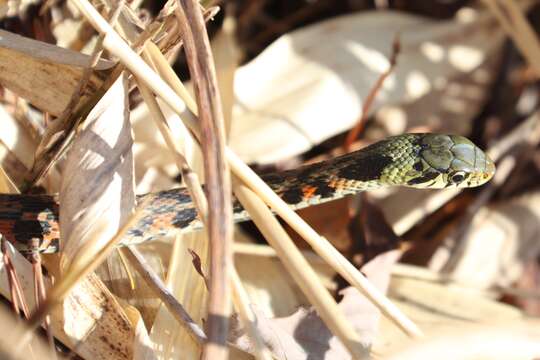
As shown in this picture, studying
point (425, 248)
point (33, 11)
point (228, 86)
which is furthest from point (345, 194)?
point (33, 11)

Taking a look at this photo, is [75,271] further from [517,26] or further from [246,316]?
[517,26]

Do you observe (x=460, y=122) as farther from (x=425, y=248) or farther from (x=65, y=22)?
(x=65, y=22)

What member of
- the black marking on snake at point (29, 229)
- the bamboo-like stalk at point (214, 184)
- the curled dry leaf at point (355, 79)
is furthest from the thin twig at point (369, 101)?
the black marking on snake at point (29, 229)

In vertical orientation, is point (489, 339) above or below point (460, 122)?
below

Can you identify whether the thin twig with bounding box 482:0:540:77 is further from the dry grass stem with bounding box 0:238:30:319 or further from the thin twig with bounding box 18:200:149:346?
the dry grass stem with bounding box 0:238:30:319

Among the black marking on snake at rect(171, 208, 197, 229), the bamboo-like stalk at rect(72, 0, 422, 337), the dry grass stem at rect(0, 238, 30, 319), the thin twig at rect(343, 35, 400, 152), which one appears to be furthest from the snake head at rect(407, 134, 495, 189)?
the dry grass stem at rect(0, 238, 30, 319)

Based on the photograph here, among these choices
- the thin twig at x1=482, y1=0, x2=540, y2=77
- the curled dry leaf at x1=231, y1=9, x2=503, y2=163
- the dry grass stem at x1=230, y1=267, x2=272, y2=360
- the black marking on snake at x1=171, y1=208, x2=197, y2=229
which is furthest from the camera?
the thin twig at x1=482, y1=0, x2=540, y2=77
